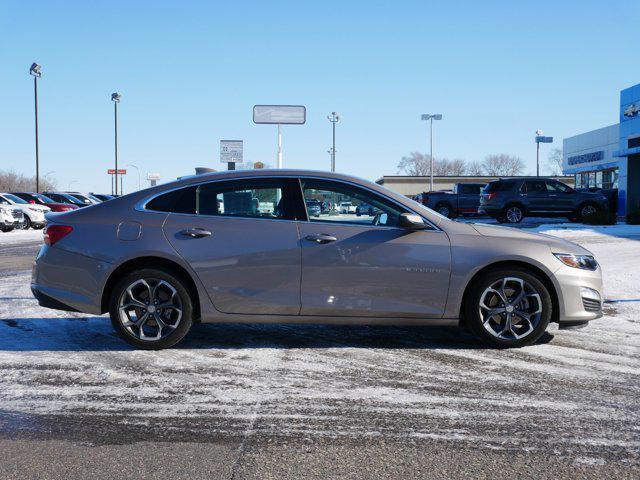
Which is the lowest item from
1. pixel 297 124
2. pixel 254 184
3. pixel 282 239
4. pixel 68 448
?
pixel 68 448

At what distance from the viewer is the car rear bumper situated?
523 cm

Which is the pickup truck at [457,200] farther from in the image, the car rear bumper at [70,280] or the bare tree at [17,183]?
the bare tree at [17,183]

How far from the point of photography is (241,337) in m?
5.82

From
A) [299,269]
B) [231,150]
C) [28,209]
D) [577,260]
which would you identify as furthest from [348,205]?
[28,209]

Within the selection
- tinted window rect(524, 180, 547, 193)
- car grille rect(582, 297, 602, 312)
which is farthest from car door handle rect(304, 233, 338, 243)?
tinted window rect(524, 180, 547, 193)

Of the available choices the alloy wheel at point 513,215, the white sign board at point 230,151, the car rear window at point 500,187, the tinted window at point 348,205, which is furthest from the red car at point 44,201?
the tinted window at point 348,205

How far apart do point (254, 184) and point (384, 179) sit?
76.0 meters

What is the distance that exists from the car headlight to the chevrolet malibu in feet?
0.04

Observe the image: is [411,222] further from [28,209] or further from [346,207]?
[28,209]

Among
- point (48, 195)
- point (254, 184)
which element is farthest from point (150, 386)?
point (48, 195)

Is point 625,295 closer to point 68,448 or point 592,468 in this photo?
point 592,468

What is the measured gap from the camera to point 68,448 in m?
3.22

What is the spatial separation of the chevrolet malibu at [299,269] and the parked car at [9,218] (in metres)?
21.3

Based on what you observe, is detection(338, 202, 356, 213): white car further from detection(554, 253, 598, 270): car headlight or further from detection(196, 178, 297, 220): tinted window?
detection(554, 253, 598, 270): car headlight
